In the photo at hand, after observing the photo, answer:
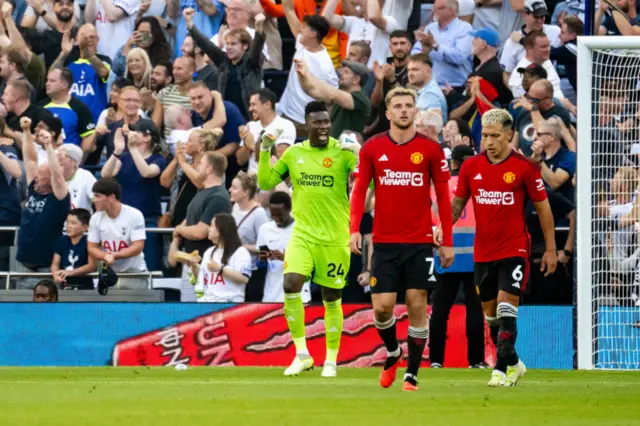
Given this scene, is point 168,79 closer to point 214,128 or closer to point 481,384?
point 214,128

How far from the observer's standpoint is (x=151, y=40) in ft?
69.0

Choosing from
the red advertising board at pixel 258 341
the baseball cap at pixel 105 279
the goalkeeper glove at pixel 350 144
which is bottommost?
the red advertising board at pixel 258 341

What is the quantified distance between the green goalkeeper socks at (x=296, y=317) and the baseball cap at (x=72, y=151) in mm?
6648

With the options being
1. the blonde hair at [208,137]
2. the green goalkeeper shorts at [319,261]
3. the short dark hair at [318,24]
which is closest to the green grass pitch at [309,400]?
the green goalkeeper shorts at [319,261]

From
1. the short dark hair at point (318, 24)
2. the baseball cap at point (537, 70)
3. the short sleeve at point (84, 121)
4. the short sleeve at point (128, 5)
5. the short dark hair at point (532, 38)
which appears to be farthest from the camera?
the short sleeve at point (128, 5)

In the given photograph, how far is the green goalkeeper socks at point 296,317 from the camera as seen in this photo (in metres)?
13.1

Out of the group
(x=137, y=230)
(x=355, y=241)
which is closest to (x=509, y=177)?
(x=355, y=241)

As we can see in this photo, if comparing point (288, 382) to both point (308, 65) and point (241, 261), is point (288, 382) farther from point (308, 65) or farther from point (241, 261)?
point (308, 65)

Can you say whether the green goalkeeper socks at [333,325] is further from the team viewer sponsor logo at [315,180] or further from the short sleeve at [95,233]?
the short sleeve at [95,233]

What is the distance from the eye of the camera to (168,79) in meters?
20.5

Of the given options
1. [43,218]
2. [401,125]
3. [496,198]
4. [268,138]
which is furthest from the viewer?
[43,218]

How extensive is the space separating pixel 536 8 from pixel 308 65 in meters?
3.24

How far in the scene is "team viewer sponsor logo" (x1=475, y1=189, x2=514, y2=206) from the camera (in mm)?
11391

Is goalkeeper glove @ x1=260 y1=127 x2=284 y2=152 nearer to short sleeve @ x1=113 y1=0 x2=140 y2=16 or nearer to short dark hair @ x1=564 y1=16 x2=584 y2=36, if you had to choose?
short dark hair @ x1=564 y1=16 x2=584 y2=36
